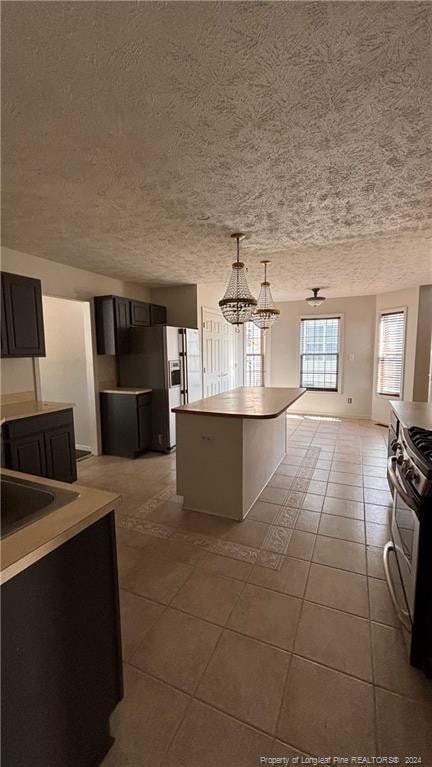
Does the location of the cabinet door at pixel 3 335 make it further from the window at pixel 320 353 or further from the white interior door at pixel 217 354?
the window at pixel 320 353

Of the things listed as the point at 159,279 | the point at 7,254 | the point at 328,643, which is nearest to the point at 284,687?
the point at 328,643

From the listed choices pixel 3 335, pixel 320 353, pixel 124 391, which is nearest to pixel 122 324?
pixel 124 391

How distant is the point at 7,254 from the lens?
10.3 ft

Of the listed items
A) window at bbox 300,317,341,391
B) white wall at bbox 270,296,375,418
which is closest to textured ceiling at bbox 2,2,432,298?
white wall at bbox 270,296,375,418

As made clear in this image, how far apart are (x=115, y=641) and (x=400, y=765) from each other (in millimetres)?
1095

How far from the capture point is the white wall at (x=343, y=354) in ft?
20.8

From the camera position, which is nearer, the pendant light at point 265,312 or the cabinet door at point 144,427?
the pendant light at point 265,312

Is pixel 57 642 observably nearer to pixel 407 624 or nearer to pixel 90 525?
pixel 90 525

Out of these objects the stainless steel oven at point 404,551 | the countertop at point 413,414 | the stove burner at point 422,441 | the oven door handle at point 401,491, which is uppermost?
the stove burner at point 422,441

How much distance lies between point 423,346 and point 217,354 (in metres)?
3.48

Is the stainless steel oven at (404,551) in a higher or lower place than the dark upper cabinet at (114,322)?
lower

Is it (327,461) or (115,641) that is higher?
(115,641)

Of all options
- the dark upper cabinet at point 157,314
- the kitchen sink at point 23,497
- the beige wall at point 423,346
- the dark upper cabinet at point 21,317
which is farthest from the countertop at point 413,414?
the dark upper cabinet at point 157,314

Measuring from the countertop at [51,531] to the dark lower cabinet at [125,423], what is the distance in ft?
9.85
